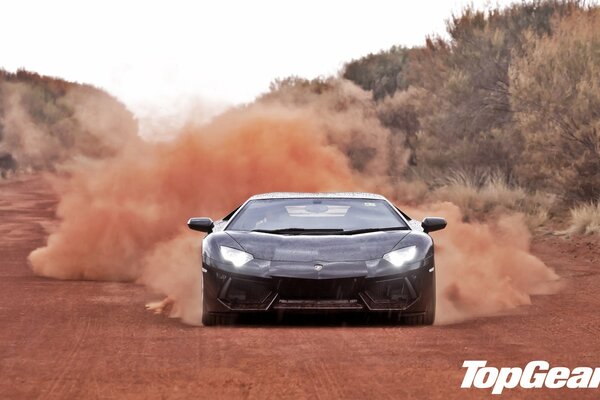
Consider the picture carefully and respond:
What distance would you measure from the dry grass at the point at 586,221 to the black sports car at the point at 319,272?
14.1 metres

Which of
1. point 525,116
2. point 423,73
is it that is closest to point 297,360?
point 525,116

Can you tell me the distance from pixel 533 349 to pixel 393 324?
1450 mm

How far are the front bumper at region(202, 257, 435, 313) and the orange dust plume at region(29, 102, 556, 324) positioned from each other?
5.11ft

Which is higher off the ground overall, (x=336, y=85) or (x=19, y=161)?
(x=336, y=85)

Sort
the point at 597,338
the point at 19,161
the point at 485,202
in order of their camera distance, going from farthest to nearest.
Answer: the point at 19,161, the point at 485,202, the point at 597,338

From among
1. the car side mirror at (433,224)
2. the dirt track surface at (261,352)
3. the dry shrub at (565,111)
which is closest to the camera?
the dirt track surface at (261,352)

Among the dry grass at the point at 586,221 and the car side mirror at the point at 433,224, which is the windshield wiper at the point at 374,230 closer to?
the car side mirror at the point at 433,224

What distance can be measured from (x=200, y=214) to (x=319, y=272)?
1029cm

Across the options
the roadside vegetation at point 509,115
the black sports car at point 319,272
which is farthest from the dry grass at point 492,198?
the black sports car at point 319,272

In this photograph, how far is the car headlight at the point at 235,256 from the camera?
10.9m

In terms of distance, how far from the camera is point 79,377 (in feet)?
29.3

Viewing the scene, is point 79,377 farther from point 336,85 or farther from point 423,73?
point 336,85

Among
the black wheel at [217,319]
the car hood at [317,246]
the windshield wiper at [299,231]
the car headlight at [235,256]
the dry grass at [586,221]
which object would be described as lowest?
the dry grass at [586,221]

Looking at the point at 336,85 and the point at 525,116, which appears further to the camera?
the point at 336,85
